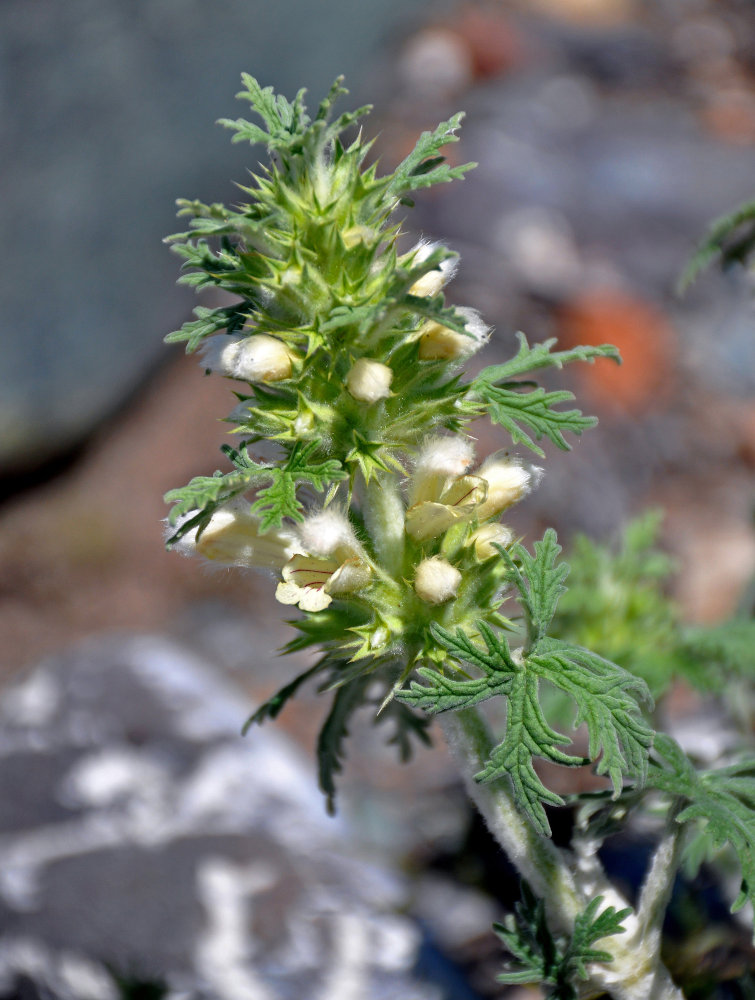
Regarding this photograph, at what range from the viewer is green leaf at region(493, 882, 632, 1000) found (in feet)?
4.90

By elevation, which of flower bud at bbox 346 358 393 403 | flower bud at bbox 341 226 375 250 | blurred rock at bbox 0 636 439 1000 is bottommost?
blurred rock at bbox 0 636 439 1000

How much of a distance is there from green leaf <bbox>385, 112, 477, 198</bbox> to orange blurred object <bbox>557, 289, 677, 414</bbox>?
407cm

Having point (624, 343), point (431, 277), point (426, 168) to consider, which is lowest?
point (624, 343)

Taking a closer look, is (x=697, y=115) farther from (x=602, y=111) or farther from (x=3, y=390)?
(x=3, y=390)

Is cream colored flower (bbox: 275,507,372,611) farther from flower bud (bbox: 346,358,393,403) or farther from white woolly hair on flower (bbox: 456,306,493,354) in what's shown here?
white woolly hair on flower (bbox: 456,306,493,354)

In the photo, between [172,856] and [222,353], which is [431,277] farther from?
[172,856]

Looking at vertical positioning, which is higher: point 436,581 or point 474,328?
point 474,328

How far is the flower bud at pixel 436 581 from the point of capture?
55.4 inches

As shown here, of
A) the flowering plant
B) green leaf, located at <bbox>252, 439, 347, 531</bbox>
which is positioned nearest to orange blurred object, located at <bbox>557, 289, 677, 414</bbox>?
the flowering plant

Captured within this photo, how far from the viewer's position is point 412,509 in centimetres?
151

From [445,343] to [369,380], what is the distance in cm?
15

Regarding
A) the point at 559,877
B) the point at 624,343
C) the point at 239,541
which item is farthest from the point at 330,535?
the point at 624,343

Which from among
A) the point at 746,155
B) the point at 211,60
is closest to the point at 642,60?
the point at 746,155

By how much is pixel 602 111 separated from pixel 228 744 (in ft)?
21.8
